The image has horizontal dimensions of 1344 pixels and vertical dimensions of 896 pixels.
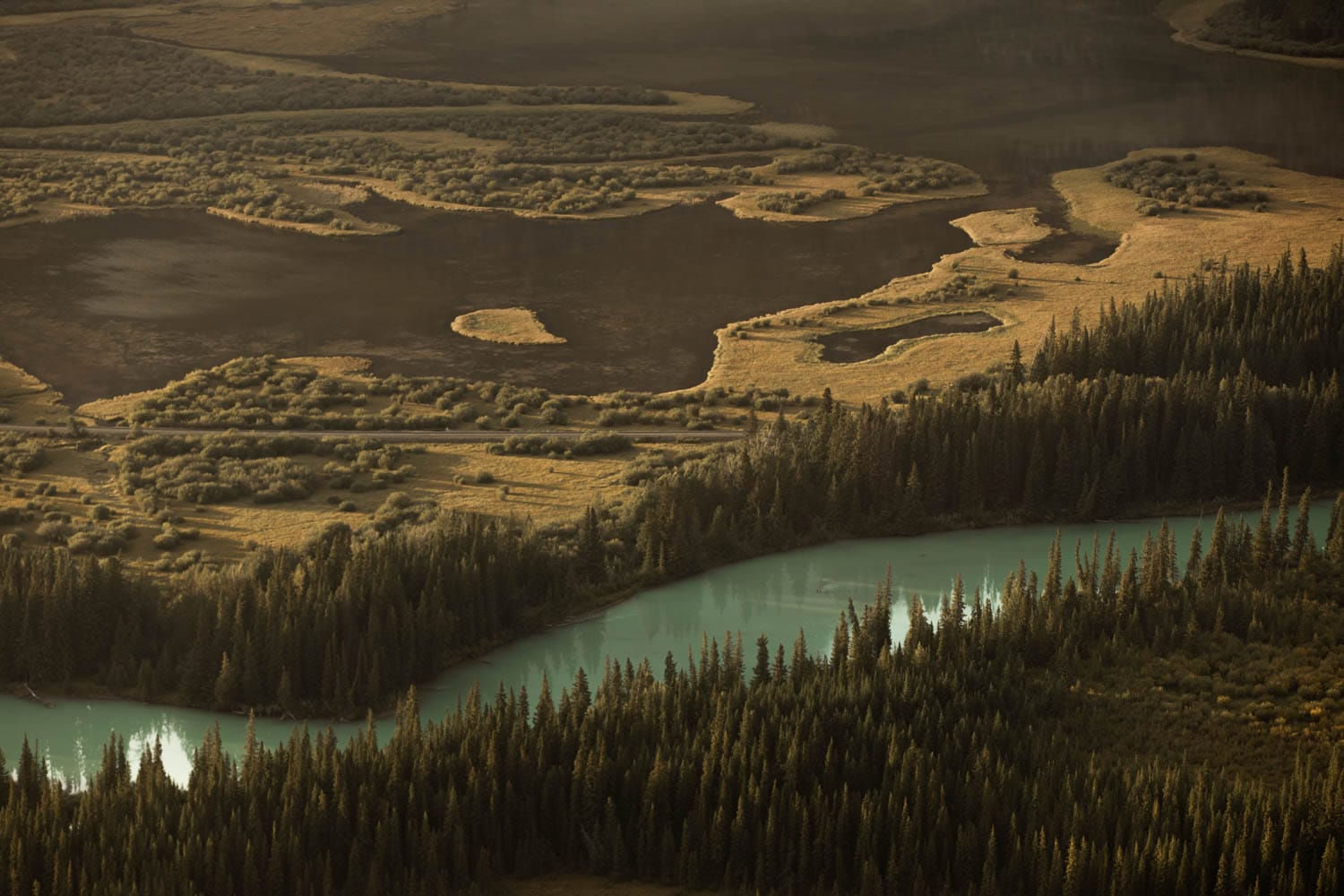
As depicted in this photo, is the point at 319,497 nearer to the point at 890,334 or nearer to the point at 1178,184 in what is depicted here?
the point at 890,334

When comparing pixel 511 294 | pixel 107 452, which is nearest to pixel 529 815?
pixel 107 452

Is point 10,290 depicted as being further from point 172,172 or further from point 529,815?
point 529,815

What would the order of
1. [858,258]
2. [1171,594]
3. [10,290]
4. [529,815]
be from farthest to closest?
[858,258], [10,290], [1171,594], [529,815]

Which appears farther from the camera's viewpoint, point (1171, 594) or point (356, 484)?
point (356, 484)

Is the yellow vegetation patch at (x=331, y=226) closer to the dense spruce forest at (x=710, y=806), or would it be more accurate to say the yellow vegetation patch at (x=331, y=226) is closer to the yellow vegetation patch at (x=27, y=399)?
the yellow vegetation patch at (x=27, y=399)

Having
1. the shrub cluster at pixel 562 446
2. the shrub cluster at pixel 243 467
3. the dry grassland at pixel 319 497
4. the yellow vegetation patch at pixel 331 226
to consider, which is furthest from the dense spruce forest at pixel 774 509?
the yellow vegetation patch at pixel 331 226
